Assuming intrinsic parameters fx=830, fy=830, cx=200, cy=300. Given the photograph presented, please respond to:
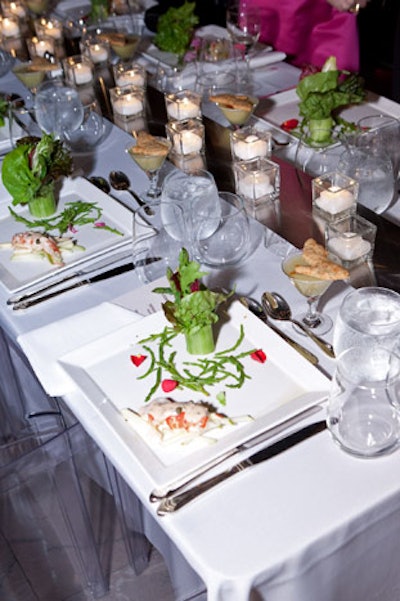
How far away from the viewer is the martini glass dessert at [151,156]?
220 cm

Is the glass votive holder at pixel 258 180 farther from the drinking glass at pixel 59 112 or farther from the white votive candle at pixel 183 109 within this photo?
the drinking glass at pixel 59 112

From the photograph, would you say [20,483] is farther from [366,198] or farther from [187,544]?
[366,198]

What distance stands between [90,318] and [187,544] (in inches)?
25.1

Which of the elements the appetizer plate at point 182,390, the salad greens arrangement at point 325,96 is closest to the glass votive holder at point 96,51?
the salad greens arrangement at point 325,96

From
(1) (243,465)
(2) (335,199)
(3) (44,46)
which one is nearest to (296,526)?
(1) (243,465)

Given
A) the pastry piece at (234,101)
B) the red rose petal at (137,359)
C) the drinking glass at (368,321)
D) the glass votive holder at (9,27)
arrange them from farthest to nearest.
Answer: the glass votive holder at (9,27), the pastry piece at (234,101), the red rose petal at (137,359), the drinking glass at (368,321)

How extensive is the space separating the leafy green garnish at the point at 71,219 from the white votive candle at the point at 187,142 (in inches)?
13.8

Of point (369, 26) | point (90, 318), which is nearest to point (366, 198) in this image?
point (90, 318)

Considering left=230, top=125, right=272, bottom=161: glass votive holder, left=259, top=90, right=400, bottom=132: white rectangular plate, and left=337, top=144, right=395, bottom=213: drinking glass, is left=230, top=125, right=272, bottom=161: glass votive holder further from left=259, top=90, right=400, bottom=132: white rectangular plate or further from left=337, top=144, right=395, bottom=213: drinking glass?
left=259, top=90, right=400, bottom=132: white rectangular plate

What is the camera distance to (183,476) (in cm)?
133

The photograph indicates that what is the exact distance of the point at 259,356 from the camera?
5.21ft

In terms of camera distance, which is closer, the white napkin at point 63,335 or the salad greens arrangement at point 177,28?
A: the white napkin at point 63,335

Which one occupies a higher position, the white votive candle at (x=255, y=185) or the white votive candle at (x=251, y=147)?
the white votive candle at (x=251, y=147)

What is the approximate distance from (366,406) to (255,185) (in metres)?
0.87
